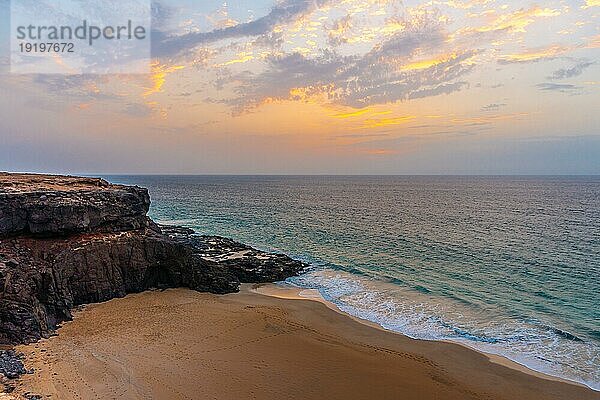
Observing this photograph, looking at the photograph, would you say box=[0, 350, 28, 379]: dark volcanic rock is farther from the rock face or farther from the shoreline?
the shoreline

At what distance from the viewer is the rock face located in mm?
22359

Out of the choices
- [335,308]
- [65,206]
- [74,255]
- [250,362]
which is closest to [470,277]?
[335,308]

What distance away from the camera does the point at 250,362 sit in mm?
20344

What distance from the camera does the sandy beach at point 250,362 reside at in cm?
1758

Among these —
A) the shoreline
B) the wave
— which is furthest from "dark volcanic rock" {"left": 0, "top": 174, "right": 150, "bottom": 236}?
the wave

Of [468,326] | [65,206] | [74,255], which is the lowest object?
[468,326]

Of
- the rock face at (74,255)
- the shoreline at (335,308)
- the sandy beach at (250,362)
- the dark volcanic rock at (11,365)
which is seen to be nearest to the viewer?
the dark volcanic rock at (11,365)

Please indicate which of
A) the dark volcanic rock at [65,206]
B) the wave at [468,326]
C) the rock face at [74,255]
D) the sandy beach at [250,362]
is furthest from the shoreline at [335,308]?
the dark volcanic rock at [65,206]

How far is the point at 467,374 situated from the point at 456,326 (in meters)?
5.97

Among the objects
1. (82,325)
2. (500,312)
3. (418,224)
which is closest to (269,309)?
(82,325)

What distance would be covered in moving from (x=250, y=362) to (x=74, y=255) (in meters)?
13.9

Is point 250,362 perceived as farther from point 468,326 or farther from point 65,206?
point 65,206

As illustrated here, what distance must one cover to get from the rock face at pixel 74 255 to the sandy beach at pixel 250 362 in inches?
63.5

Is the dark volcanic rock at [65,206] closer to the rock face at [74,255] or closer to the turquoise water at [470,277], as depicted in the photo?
the rock face at [74,255]
